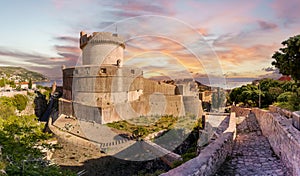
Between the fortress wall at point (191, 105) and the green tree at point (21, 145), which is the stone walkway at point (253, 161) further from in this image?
the fortress wall at point (191, 105)

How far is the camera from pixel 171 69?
40.4 ft

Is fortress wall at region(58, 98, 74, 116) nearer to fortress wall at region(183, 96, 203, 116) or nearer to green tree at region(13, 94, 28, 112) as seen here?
green tree at region(13, 94, 28, 112)

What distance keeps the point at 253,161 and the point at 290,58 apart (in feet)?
10.7

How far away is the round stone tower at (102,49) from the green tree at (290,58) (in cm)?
1178

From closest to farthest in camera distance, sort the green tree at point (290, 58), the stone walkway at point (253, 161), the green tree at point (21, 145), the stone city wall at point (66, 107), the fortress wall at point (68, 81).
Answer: the stone walkway at point (253, 161) → the green tree at point (21, 145) → the green tree at point (290, 58) → the stone city wall at point (66, 107) → the fortress wall at point (68, 81)

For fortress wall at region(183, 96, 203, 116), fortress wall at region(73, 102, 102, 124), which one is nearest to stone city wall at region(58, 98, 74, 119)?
fortress wall at region(73, 102, 102, 124)

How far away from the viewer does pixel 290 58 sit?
19.3 ft

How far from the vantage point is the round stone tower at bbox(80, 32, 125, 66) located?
54.1 ft

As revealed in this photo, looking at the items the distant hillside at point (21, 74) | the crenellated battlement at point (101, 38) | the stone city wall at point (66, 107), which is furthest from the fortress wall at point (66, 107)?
the distant hillside at point (21, 74)

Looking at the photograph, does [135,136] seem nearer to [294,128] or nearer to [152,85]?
[152,85]

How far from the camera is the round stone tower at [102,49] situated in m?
16.5

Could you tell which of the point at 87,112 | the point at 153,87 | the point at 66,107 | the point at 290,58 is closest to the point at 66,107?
the point at 66,107

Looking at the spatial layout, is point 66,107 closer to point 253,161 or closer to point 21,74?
point 253,161

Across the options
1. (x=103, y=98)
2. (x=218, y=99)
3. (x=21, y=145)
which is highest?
(x=103, y=98)
